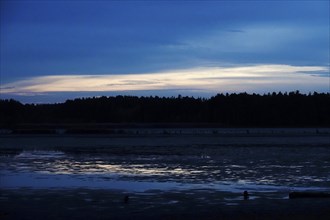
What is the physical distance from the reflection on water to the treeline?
111 meters

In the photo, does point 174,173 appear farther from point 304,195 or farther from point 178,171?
point 304,195

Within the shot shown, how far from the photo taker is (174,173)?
28.3 metres

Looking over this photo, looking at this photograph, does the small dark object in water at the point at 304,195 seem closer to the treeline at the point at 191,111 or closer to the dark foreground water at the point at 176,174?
the dark foreground water at the point at 176,174

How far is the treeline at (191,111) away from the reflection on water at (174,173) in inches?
4353

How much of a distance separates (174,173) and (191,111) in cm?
13933

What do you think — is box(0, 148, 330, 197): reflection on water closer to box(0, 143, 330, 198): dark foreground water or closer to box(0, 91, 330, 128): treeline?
box(0, 143, 330, 198): dark foreground water

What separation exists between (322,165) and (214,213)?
1623cm

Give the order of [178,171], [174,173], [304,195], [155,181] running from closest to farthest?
1. [304,195]
2. [155,181]
3. [174,173]
4. [178,171]

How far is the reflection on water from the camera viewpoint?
23453mm

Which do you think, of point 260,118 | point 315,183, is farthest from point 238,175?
point 260,118

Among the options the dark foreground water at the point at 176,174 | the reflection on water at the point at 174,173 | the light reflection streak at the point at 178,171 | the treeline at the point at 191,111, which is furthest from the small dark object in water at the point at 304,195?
the treeline at the point at 191,111

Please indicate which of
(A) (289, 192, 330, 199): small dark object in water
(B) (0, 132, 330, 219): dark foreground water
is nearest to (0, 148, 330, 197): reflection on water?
(B) (0, 132, 330, 219): dark foreground water

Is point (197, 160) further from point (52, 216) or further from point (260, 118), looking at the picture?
point (260, 118)

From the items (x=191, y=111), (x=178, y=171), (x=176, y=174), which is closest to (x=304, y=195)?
(x=176, y=174)
